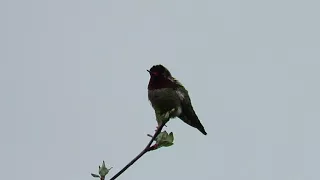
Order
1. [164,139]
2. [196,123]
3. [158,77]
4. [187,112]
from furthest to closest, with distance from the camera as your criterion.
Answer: [196,123]
[187,112]
[158,77]
[164,139]

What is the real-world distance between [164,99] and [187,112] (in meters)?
1.16

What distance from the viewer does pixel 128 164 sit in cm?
323

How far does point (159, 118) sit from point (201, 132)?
16.9 feet

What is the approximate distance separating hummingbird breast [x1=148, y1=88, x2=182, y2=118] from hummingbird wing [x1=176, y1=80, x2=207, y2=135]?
0.23 metres

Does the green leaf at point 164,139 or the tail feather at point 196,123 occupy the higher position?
the tail feather at point 196,123

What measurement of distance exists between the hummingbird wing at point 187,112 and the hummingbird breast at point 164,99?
0.23m

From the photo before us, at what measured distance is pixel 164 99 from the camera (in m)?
8.66

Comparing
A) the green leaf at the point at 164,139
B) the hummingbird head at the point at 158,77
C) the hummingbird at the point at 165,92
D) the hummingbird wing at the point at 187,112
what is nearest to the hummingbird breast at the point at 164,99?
the hummingbird at the point at 165,92

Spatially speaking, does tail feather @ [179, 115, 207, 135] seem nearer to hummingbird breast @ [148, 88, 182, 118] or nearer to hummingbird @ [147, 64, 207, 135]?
hummingbird @ [147, 64, 207, 135]

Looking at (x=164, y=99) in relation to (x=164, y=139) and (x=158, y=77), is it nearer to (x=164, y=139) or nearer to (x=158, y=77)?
(x=158, y=77)

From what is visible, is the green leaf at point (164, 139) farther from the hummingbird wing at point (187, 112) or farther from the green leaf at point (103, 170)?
the hummingbird wing at point (187, 112)

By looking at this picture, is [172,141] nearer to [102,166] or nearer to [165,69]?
[102,166]

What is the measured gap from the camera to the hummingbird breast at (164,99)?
855 cm

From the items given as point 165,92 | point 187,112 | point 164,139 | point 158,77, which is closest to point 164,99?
point 165,92
